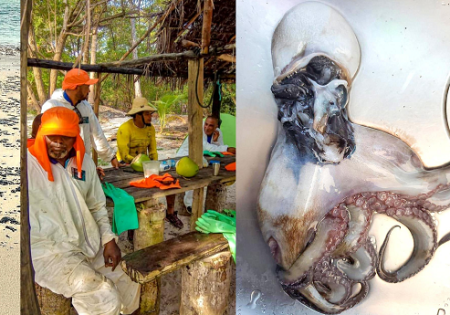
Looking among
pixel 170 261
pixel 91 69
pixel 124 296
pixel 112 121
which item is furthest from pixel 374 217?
pixel 112 121

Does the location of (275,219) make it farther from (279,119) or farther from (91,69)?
(91,69)

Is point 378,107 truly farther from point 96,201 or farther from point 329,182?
point 96,201

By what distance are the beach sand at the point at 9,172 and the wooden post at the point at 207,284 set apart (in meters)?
0.94

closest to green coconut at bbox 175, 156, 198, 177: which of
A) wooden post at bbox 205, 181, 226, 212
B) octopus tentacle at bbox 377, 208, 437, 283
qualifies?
wooden post at bbox 205, 181, 226, 212

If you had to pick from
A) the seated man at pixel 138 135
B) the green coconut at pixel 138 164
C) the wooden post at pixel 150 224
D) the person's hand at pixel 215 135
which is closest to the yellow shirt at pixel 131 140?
the seated man at pixel 138 135

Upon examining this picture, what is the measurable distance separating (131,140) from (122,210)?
5.75 ft

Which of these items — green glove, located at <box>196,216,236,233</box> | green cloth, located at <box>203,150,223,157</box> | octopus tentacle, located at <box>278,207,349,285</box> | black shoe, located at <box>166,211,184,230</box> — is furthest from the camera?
green cloth, located at <box>203,150,223,157</box>

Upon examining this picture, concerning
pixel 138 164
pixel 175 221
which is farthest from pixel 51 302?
pixel 175 221

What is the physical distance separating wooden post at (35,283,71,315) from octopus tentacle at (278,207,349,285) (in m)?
1.42

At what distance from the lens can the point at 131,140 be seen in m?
4.13

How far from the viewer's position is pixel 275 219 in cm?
160

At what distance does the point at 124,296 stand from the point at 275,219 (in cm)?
132

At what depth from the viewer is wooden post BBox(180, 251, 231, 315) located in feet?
6.47

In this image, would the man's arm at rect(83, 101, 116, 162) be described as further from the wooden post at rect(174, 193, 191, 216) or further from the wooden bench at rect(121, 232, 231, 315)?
the wooden bench at rect(121, 232, 231, 315)
